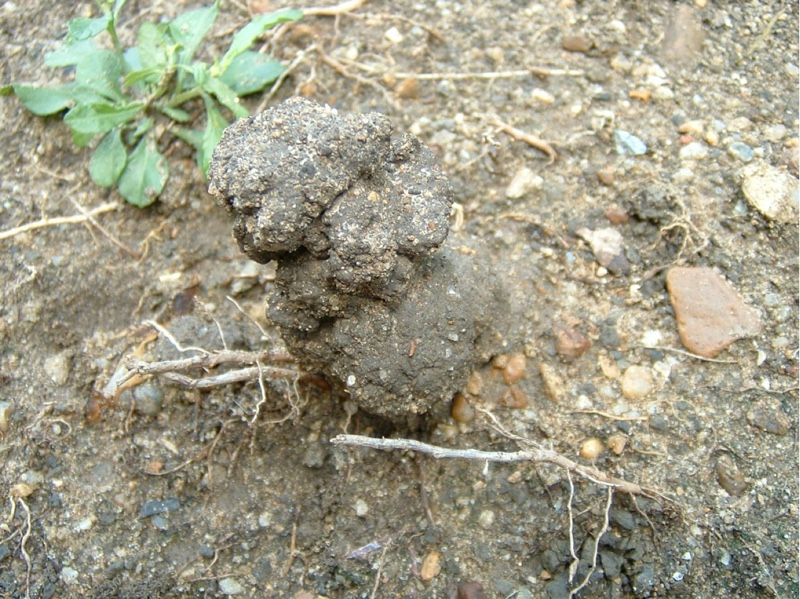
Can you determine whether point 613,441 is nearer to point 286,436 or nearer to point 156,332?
point 286,436

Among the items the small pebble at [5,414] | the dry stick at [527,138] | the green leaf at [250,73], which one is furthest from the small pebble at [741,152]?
the small pebble at [5,414]

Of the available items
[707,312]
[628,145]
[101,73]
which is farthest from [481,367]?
[101,73]

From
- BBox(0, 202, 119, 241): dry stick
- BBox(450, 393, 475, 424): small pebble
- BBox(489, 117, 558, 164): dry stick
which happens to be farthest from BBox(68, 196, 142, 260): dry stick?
BBox(489, 117, 558, 164): dry stick

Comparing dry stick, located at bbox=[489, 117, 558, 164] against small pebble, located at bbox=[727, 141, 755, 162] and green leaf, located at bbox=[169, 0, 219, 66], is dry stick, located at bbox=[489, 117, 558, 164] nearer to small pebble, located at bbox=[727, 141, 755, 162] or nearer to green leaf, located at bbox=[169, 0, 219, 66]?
small pebble, located at bbox=[727, 141, 755, 162]

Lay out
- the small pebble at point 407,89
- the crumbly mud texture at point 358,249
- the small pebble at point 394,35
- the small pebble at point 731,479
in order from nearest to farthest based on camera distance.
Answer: the crumbly mud texture at point 358,249 < the small pebble at point 731,479 < the small pebble at point 407,89 < the small pebble at point 394,35

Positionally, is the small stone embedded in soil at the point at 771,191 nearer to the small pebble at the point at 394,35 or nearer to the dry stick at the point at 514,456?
the dry stick at the point at 514,456

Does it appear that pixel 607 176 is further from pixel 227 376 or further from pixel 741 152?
pixel 227 376

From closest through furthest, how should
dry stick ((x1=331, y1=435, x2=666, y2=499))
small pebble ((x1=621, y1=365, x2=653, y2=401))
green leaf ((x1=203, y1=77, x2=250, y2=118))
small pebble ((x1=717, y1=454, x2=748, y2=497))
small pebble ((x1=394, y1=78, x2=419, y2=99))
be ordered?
dry stick ((x1=331, y1=435, x2=666, y2=499)) → small pebble ((x1=717, y1=454, x2=748, y2=497)) → small pebble ((x1=621, y1=365, x2=653, y2=401)) → green leaf ((x1=203, y1=77, x2=250, y2=118)) → small pebble ((x1=394, y1=78, x2=419, y2=99))
